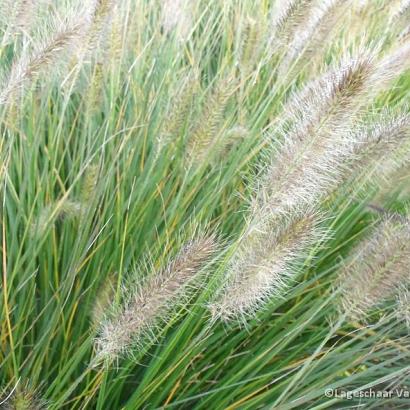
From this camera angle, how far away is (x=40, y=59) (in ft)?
4.97

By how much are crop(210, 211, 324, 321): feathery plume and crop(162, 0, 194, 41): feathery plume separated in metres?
1.20

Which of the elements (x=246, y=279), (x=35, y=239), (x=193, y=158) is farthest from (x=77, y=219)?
(x=246, y=279)

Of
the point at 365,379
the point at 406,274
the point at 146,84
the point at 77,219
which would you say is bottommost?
the point at 365,379

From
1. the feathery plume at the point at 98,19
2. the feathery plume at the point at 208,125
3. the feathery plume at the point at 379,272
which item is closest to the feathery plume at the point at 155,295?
the feathery plume at the point at 379,272

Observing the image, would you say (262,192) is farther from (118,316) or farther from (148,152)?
(148,152)

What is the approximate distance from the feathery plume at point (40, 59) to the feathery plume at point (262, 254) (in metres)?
0.61

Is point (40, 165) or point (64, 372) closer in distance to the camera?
point (64, 372)

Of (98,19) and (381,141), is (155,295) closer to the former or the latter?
(381,141)

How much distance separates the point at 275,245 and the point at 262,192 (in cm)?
12

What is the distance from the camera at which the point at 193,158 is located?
5.68 feet

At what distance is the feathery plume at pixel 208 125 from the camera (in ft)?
5.67

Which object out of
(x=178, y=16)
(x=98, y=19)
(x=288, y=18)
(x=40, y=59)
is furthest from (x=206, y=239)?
(x=178, y=16)

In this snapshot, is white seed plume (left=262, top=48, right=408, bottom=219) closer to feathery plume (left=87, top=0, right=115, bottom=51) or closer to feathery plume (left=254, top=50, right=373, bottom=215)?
feathery plume (left=254, top=50, right=373, bottom=215)

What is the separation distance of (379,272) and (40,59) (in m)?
0.89
